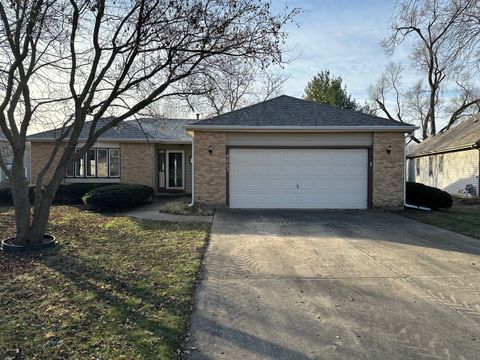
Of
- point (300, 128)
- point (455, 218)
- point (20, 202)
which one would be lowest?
point (455, 218)

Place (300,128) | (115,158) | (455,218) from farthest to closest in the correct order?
(115,158) < (300,128) < (455,218)

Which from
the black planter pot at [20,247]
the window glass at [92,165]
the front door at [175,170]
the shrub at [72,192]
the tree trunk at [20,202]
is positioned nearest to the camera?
the black planter pot at [20,247]

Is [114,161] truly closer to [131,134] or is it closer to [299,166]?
[131,134]

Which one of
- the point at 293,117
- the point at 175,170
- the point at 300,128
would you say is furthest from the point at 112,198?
the point at 175,170

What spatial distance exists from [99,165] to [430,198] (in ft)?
48.6

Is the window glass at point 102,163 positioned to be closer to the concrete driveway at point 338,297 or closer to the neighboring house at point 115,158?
the neighboring house at point 115,158

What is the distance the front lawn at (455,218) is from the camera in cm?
1041

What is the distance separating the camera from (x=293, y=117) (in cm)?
1467

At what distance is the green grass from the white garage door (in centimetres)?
513

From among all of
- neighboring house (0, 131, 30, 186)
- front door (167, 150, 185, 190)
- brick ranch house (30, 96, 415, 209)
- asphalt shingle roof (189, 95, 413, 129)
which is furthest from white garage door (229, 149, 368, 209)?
front door (167, 150, 185, 190)

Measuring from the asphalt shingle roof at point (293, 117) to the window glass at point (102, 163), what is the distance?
7.47 meters

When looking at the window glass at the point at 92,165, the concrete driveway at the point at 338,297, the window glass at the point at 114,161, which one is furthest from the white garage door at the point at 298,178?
the window glass at the point at 92,165

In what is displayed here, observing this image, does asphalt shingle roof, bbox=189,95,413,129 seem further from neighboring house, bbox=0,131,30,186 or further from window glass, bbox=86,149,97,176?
window glass, bbox=86,149,97,176

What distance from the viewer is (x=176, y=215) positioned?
42.4 ft
